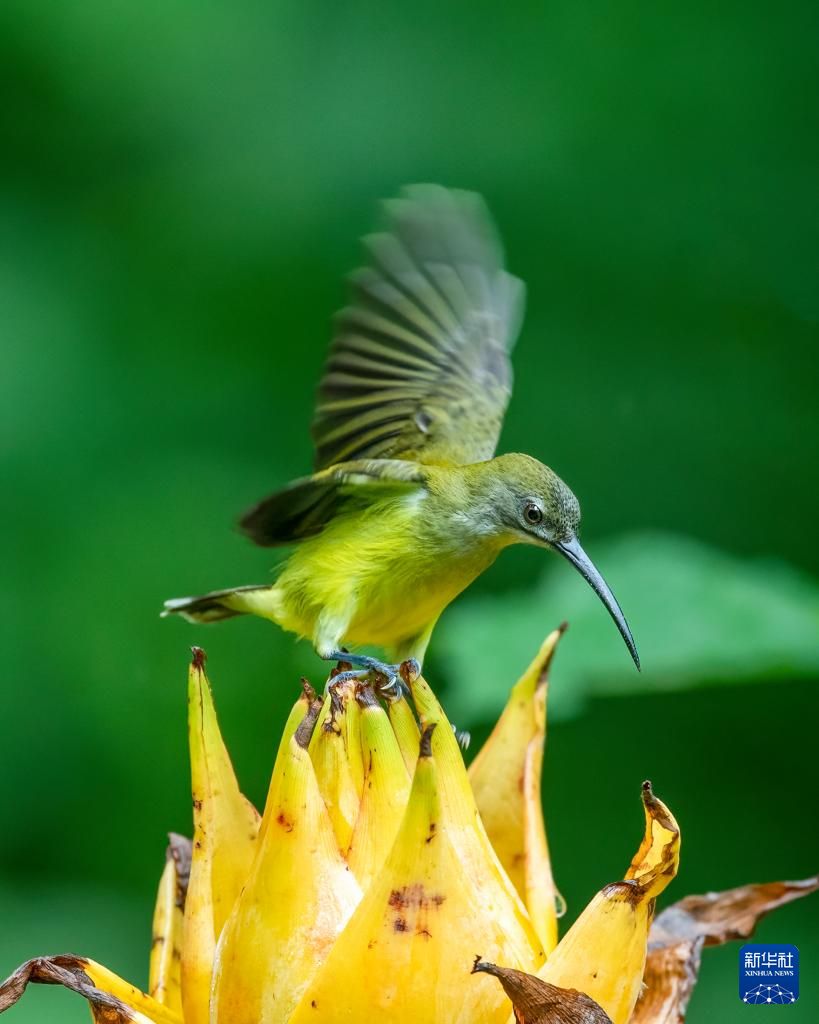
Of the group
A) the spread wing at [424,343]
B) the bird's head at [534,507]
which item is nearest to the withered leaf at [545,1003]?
the bird's head at [534,507]

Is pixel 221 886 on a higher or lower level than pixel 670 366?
lower

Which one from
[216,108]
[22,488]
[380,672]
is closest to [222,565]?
[22,488]

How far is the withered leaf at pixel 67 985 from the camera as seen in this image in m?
1.48

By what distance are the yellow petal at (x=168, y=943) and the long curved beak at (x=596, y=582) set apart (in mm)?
872

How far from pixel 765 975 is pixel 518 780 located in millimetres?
712

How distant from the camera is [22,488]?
386cm

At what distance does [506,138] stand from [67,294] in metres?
1.66

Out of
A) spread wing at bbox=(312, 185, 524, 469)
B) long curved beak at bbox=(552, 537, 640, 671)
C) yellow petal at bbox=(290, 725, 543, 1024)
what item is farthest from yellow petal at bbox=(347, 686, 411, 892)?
spread wing at bbox=(312, 185, 524, 469)

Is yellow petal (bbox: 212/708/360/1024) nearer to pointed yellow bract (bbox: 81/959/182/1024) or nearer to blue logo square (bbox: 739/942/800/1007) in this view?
pointed yellow bract (bbox: 81/959/182/1024)

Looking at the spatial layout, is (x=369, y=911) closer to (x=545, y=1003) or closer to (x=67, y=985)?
(x=545, y=1003)

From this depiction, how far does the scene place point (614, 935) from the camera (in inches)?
60.9

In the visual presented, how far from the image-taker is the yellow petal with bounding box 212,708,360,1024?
1.54 m

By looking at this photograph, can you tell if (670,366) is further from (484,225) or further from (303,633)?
(303,633)

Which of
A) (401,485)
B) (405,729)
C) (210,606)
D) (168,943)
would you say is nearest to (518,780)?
(405,729)
